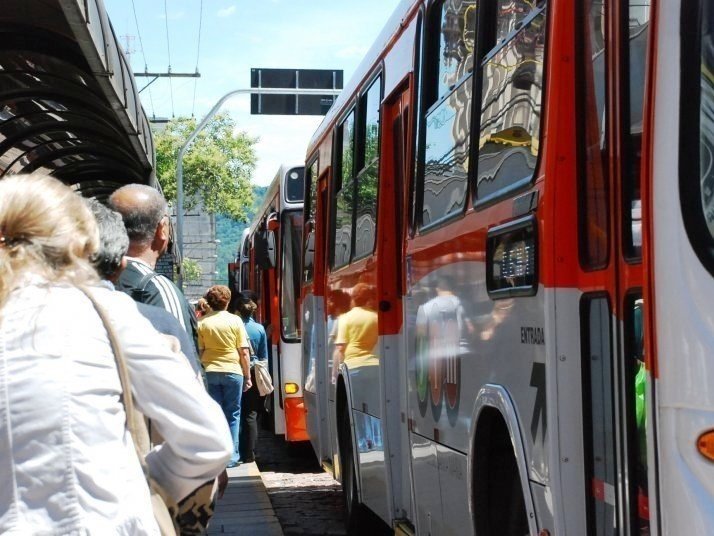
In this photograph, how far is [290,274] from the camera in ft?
45.8

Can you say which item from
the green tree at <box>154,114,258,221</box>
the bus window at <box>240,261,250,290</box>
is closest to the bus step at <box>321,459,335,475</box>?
the bus window at <box>240,261,250,290</box>

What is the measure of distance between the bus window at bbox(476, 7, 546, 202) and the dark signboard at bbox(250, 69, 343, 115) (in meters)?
20.6

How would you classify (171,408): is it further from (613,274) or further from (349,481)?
(349,481)

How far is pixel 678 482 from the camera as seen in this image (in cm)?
308

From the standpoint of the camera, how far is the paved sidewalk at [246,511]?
356 inches

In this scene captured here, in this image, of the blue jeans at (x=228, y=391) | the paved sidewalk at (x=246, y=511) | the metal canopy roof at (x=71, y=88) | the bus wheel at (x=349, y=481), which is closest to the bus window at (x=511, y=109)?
the metal canopy roof at (x=71, y=88)

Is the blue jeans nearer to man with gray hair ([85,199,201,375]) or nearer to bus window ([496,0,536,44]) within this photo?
bus window ([496,0,536,44])

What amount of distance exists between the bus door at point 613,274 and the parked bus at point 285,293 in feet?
30.5

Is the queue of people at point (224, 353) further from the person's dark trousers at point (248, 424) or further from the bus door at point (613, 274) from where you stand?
the bus door at point (613, 274)

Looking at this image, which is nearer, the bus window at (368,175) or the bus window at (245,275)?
the bus window at (368,175)

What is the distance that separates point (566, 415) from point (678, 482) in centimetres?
87

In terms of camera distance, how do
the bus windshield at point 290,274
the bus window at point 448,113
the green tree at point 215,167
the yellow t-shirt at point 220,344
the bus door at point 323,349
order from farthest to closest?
the green tree at point 215,167, the bus windshield at point 290,274, the yellow t-shirt at point 220,344, the bus door at point 323,349, the bus window at point 448,113

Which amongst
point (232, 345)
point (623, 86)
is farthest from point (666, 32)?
point (232, 345)

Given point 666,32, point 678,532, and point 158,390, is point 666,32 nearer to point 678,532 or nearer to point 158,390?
point 678,532
